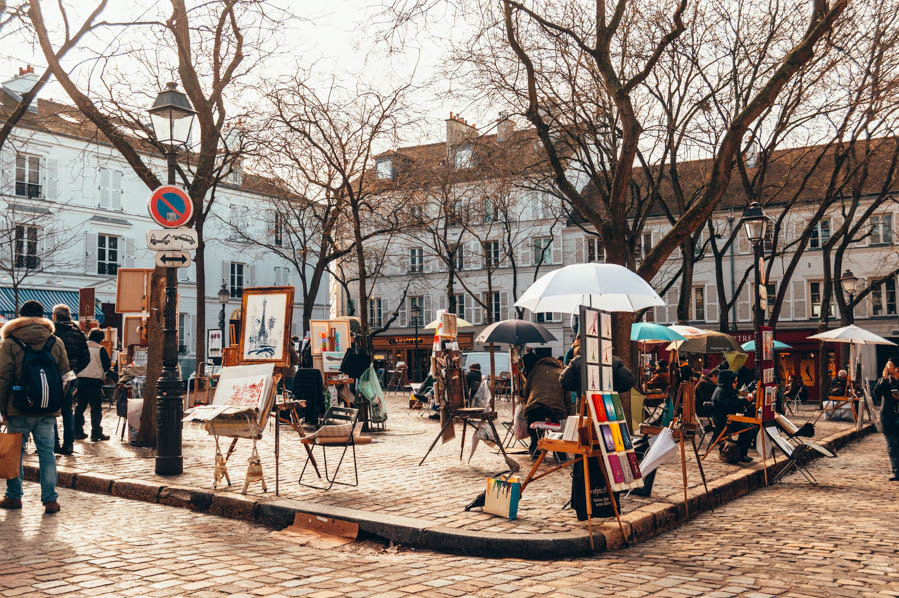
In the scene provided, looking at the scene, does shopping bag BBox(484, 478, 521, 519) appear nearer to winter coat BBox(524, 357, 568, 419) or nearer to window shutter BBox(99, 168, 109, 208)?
winter coat BBox(524, 357, 568, 419)

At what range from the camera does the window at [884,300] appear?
3859 cm

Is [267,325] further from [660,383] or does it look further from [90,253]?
[90,253]

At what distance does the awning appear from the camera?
104 ft

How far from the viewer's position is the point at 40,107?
37125mm

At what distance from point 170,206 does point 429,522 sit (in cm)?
523

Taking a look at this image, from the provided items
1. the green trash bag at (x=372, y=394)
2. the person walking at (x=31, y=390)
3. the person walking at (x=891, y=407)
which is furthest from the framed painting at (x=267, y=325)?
the person walking at (x=891, y=407)

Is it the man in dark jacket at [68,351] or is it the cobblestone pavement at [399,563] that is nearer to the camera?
the cobblestone pavement at [399,563]

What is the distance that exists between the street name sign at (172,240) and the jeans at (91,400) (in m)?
3.71

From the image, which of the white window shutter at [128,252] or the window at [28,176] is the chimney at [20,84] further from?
the white window shutter at [128,252]

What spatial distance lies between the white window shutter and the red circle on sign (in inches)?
1238

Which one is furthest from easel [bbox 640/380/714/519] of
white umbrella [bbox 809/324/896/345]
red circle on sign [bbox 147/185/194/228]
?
white umbrella [bbox 809/324/896/345]

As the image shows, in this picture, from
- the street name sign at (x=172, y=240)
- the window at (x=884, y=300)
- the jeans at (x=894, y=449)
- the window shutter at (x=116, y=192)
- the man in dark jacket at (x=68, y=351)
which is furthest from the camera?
the window at (x=884, y=300)

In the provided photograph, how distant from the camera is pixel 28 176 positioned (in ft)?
113

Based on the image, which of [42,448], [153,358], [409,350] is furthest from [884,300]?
[42,448]
